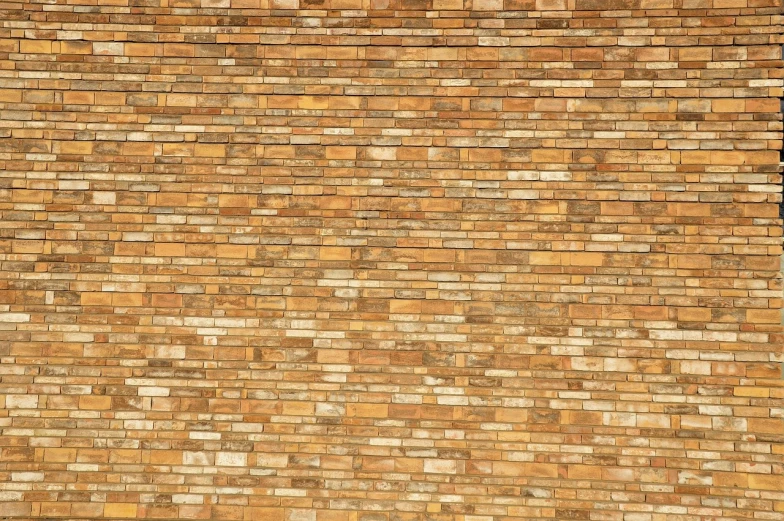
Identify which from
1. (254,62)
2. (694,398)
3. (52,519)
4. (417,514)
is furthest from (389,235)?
(52,519)

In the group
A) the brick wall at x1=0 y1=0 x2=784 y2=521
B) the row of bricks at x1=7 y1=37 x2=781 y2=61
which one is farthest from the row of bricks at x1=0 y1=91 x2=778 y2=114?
the row of bricks at x1=7 y1=37 x2=781 y2=61

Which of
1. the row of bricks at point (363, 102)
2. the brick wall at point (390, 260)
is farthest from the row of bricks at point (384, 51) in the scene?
the row of bricks at point (363, 102)

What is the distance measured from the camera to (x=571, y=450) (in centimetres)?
392

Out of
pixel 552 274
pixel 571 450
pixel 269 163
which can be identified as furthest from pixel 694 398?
pixel 269 163

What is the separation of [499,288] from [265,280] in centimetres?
162

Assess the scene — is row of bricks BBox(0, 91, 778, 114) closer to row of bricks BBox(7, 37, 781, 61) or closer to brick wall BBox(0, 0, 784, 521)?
brick wall BBox(0, 0, 784, 521)

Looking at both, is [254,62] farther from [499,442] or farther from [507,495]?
[507,495]

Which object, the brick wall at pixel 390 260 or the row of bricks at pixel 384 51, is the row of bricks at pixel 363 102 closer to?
the brick wall at pixel 390 260

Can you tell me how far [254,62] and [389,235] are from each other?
154 centimetres

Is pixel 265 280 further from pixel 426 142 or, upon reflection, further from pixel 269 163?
pixel 426 142

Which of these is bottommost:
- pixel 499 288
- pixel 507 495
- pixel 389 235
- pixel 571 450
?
pixel 507 495

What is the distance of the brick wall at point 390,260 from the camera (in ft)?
12.9

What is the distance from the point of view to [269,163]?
407 centimetres

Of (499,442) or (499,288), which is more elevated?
(499,288)
